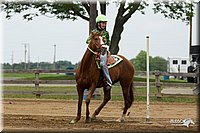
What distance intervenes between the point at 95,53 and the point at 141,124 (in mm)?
1734

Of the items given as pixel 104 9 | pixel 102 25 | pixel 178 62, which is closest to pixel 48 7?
pixel 104 9

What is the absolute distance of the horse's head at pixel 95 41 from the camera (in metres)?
8.99

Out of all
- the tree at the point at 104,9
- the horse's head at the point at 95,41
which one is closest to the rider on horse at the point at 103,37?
the horse's head at the point at 95,41

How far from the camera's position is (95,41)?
899 centimetres

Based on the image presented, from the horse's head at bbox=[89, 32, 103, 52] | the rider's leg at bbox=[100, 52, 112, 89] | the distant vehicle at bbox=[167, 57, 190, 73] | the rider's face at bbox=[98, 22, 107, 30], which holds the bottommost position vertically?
the distant vehicle at bbox=[167, 57, 190, 73]

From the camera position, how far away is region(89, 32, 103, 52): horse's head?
8992mm

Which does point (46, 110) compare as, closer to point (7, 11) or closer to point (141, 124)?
point (141, 124)

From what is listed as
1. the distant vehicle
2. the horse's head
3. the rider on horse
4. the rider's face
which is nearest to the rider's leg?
the rider on horse

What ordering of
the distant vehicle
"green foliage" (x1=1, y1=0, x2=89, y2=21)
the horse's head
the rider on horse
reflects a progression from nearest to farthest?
the horse's head < the rider on horse < "green foliage" (x1=1, y1=0, x2=89, y2=21) < the distant vehicle

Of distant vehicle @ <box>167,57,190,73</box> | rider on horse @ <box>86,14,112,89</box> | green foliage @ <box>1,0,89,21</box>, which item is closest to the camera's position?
rider on horse @ <box>86,14,112,89</box>

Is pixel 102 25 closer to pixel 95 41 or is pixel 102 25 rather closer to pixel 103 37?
pixel 103 37

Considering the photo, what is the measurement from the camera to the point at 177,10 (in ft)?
82.0

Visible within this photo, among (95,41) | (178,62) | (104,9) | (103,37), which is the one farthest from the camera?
(178,62)

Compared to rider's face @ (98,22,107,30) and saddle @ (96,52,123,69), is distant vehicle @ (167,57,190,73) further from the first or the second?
rider's face @ (98,22,107,30)
